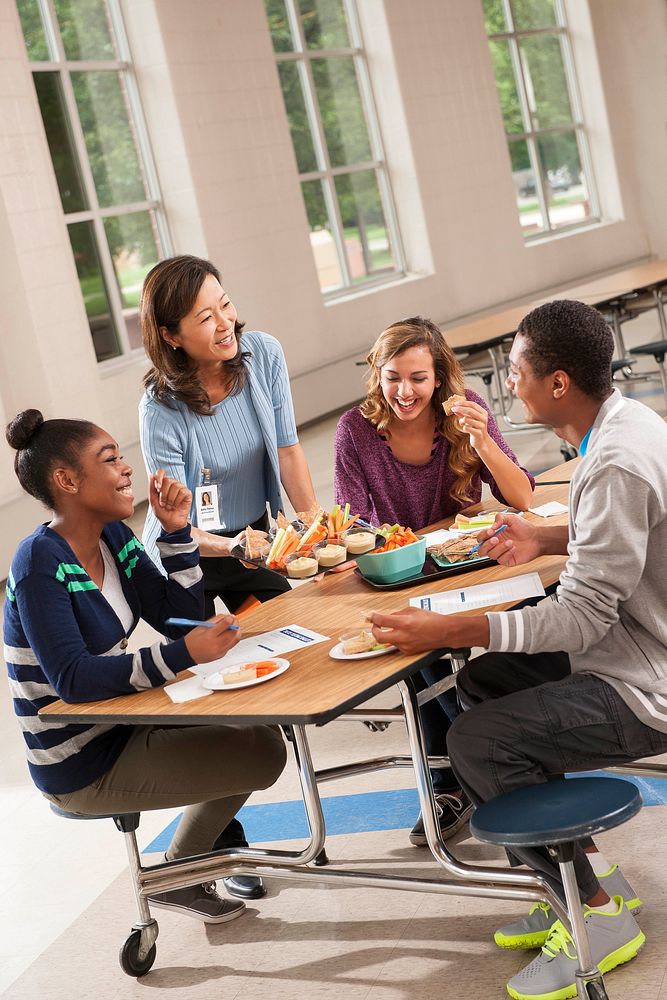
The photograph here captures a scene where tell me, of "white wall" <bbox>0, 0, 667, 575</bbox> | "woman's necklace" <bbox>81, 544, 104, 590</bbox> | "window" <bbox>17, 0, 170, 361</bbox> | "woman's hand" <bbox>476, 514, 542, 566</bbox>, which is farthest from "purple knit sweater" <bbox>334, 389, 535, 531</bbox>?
"window" <bbox>17, 0, 170, 361</bbox>

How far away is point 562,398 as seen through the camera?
2256 mm

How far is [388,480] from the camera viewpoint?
324 cm

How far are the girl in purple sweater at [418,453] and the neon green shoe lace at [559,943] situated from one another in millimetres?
803

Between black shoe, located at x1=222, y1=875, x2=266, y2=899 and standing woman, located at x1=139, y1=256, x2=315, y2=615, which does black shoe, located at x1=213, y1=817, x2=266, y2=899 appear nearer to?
black shoe, located at x1=222, y1=875, x2=266, y2=899

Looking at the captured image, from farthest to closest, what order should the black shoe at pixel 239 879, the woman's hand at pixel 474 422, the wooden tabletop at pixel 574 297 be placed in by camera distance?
the wooden tabletop at pixel 574 297, the woman's hand at pixel 474 422, the black shoe at pixel 239 879

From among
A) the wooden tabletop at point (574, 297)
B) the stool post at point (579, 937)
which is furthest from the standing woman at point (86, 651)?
the wooden tabletop at point (574, 297)

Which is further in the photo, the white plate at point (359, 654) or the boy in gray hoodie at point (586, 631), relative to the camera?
the white plate at point (359, 654)

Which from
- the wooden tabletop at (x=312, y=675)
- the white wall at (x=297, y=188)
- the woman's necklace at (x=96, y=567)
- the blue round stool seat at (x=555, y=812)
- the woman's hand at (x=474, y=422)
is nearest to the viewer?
the blue round stool seat at (x=555, y=812)

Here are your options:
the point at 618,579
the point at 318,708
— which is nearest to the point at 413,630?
the point at 318,708

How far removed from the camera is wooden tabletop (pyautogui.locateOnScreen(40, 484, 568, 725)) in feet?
6.60

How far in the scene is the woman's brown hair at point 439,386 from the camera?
3.15 metres

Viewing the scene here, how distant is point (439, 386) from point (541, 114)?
12029mm

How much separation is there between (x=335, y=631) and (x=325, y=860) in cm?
64

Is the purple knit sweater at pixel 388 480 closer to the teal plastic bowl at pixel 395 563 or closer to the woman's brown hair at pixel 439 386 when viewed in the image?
the woman's brown hair at pixel 439 386
